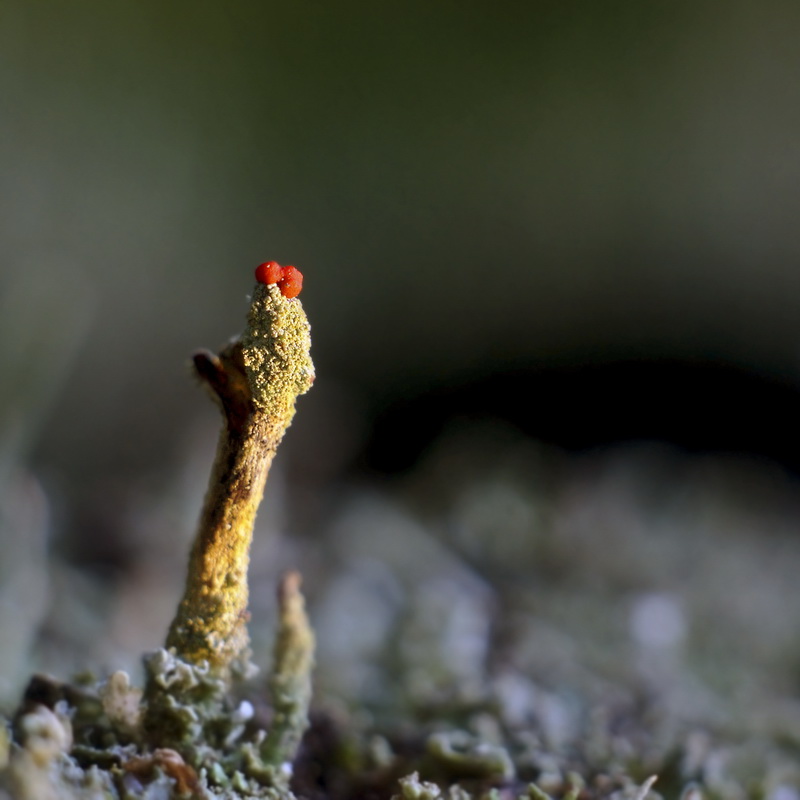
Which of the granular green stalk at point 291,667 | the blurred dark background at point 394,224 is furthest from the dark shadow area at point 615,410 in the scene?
the granular green stalk at point 291,667

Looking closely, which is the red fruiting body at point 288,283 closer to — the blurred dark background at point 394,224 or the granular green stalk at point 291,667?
the granular green stalk at point 291,667

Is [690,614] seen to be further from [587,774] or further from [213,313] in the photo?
[213,313]

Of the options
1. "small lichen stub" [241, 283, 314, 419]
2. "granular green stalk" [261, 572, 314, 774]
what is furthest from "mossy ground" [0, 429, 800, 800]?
"small lichen stub" [241, 283, 314, 419]

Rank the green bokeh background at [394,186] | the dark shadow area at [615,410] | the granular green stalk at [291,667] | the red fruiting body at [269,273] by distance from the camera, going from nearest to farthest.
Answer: the red fruiting body at [269,273], the granular green stalk at [291,667], the green bokeh background at [394,186], the dark shadow area at [615,410]

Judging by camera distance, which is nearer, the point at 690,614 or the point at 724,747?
the point at 724,747

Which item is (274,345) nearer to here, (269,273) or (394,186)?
(269,273)

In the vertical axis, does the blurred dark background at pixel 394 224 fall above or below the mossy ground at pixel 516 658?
above

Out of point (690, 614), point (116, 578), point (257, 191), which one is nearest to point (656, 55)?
point (257, 191)

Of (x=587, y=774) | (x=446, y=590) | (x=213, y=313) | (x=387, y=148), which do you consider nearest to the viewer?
(x=587, y=774)

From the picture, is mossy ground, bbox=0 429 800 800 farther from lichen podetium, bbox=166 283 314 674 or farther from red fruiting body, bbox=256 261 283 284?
red fruiting body, bbox=256 261 283 284

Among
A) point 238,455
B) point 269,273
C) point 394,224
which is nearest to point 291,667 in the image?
point 238,455
